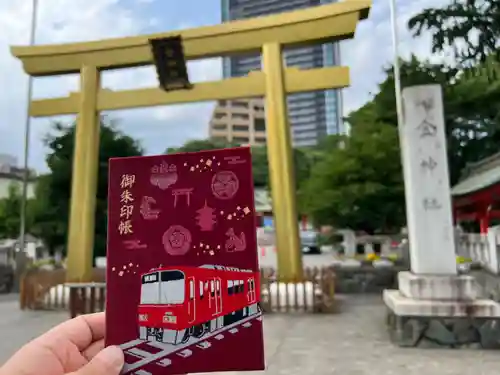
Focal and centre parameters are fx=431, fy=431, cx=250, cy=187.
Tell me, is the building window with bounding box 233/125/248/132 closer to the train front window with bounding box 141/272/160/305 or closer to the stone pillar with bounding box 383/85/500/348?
the stone pillar with bounding box 383/85/500/348

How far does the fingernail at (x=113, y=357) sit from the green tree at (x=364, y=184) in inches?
447

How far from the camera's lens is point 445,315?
4.63 m

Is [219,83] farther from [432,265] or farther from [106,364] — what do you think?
[106,364]

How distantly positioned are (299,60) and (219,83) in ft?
14.1

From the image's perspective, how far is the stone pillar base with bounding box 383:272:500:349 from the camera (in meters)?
4.59

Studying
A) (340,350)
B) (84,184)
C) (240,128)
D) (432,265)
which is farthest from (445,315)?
(240,128)

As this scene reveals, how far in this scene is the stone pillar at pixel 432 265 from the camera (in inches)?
182

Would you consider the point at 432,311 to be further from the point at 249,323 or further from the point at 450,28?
the point at 450,28

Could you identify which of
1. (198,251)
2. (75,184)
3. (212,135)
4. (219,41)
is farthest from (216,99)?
(212,135)

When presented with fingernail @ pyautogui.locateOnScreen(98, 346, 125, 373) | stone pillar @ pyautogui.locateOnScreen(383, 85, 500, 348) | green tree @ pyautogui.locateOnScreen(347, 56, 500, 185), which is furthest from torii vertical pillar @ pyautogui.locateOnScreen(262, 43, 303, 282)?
green tree @ pyautogui.locateOnScreen(347, 56, 500, 185)

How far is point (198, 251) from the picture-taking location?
1.07 meters

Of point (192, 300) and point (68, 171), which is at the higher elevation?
point (68, 171)

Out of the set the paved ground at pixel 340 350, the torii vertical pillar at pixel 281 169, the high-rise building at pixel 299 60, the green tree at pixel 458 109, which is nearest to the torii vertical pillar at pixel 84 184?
the paved ground at pixel 340 350

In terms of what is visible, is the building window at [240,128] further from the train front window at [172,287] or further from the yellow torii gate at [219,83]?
the train front window at [172,287]
